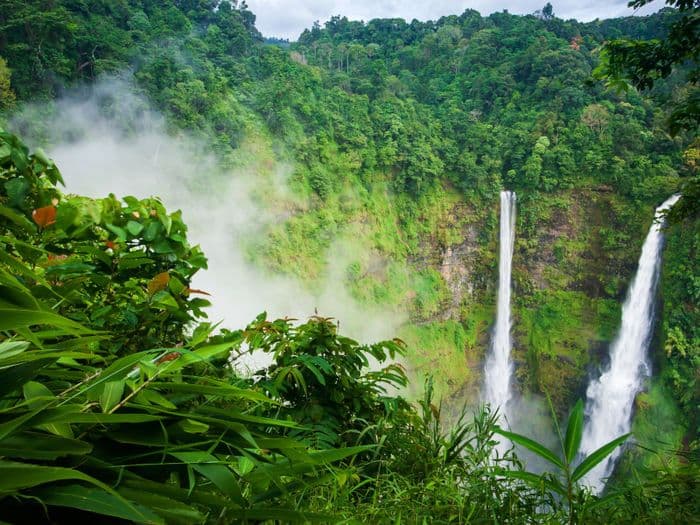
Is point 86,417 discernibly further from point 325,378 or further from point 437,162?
point 437,162

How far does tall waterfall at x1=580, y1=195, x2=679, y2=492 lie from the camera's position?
12.1m

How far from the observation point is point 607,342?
1338cm

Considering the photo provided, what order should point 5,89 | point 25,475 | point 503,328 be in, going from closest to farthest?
1. point 25,475
2. point 5,89
3. point 503,328

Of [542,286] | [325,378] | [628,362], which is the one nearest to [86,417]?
[325,378]

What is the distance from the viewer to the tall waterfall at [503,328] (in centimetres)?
1499

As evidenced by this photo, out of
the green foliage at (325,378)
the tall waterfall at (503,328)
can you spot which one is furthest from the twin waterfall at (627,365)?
the green foliage at (325,378)

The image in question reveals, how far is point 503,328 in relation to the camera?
1570 cm

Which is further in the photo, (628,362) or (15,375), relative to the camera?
(628,362)

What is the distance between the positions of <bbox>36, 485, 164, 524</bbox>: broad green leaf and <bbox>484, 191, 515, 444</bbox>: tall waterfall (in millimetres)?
16109

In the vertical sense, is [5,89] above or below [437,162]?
below

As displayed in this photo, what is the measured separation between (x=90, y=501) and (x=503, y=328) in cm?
1683

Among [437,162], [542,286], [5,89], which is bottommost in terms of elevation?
[5,89]

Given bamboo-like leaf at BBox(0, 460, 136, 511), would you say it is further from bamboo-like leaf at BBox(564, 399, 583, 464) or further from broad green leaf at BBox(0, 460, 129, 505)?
bamboo-like leaf at BBox(564, 399, 583, 464)

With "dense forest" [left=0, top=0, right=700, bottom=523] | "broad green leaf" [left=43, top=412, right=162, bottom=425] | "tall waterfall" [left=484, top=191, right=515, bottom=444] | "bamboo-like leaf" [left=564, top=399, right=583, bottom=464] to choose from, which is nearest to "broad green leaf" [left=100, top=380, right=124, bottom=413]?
"broad green leaf" [left=43, top=412, right=162, bottom=425]
